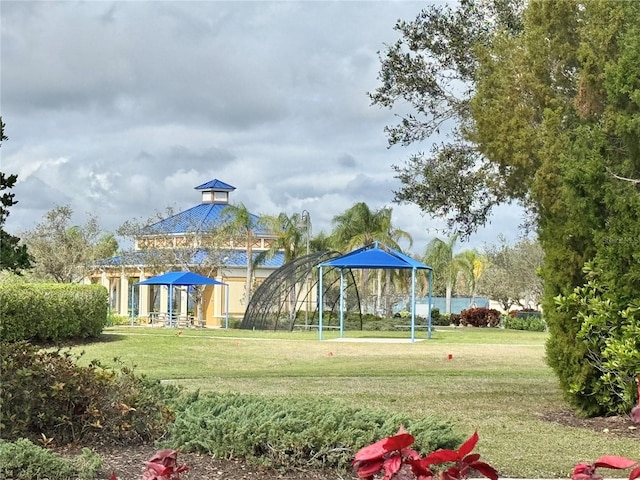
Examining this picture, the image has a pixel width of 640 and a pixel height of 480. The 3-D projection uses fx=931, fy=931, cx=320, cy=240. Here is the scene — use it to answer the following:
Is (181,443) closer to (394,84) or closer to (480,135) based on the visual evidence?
(480,135)

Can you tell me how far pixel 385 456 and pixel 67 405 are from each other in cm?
594

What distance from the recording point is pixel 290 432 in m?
7.30

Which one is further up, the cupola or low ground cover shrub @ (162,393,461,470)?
the cupola

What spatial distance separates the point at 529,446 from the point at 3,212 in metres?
5.28

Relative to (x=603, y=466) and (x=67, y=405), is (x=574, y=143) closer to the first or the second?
(x=67, y=405)

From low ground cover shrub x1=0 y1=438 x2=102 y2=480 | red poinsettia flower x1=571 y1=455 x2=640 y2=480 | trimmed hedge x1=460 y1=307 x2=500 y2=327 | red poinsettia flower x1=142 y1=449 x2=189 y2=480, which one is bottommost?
low ground cover shrub x1=0 y1=438 x2=102 y2=480

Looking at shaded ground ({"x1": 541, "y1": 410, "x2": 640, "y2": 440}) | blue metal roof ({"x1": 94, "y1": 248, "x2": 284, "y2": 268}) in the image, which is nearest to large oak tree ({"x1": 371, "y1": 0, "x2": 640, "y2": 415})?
shaded ground ({"x1": 541, "y1": 410, "x2": 640, "y2": 440})

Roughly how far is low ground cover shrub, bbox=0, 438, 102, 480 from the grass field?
11.0 ft

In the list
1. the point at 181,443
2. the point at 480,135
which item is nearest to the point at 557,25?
the point at 480,135

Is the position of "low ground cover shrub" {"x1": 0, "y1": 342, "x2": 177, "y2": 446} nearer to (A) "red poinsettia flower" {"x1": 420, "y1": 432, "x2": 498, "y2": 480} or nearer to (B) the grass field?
(B) the grass field

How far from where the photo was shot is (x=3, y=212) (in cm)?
738

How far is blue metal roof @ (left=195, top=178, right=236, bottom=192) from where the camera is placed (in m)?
55.6

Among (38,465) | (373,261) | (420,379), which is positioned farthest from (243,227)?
(38,465)

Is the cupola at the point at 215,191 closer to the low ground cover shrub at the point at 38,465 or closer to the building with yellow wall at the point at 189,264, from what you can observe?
the building with yellow wall at the point at 189,264
